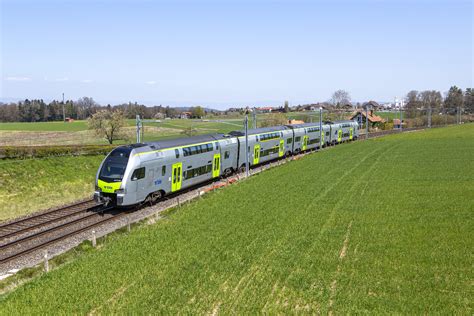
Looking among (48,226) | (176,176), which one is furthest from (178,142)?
(48,226)

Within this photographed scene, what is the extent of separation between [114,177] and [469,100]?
605 ft

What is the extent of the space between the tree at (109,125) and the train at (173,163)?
101 feet

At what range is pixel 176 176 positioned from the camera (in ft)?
95.7

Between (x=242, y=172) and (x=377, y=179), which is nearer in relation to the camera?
(x=377, y=179)

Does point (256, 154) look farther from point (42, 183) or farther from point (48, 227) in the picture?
point (48, 227)

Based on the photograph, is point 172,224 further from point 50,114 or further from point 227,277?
point 50,114

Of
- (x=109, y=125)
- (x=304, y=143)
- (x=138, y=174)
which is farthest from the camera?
(x=109, y=125)

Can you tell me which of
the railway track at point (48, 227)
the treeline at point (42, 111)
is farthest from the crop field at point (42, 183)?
the treeline at point (42, 111)

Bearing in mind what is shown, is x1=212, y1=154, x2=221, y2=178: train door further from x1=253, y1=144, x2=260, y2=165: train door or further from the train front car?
the train front car

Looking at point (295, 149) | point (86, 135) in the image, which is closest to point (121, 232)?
point (295, 149)

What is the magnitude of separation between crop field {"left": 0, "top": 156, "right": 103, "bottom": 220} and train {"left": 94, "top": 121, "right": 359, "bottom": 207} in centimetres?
876

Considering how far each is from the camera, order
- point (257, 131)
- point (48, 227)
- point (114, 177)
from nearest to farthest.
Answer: point (48, 227), point (114, 177), point (257, 131)

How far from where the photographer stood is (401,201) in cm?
2581

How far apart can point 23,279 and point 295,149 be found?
129 feet
